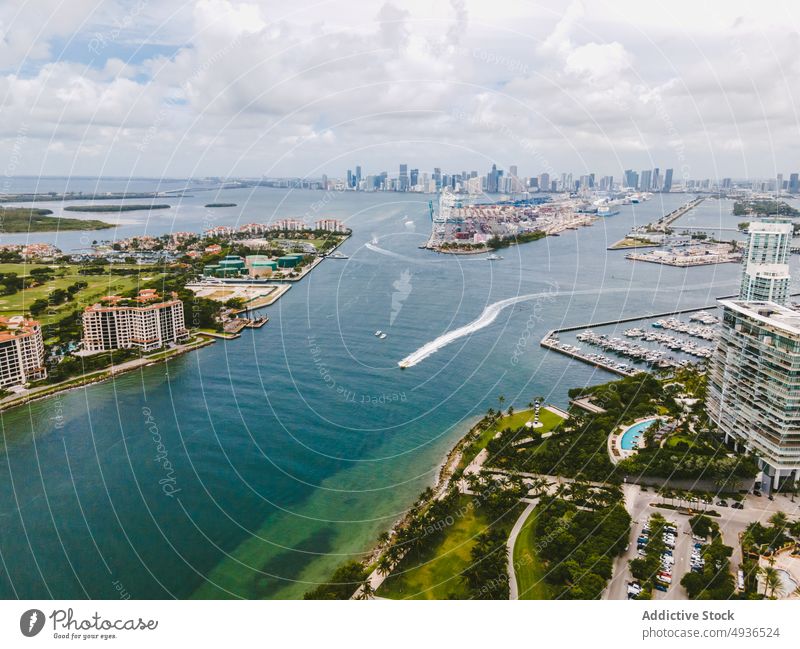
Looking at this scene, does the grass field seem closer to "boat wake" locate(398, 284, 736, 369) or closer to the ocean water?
the ocean water

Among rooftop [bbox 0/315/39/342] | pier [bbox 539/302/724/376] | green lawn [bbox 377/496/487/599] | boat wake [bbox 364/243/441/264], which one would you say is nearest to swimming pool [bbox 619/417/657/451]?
green lawn [bbox 377/496/487/599]

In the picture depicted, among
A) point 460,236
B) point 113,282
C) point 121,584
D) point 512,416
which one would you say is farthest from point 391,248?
point 121,584

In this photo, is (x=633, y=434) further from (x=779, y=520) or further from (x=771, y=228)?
(x=771, y=228)

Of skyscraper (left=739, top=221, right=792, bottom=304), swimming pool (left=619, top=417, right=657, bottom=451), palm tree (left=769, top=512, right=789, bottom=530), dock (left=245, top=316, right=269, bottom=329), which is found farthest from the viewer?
dock (left=245, top=316, right=269, bottom=329)

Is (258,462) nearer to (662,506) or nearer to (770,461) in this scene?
(662,506)

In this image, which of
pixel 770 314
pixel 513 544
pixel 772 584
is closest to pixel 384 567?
pixel 513 544

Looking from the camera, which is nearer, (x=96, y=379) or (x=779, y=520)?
(x=779, y=520)
